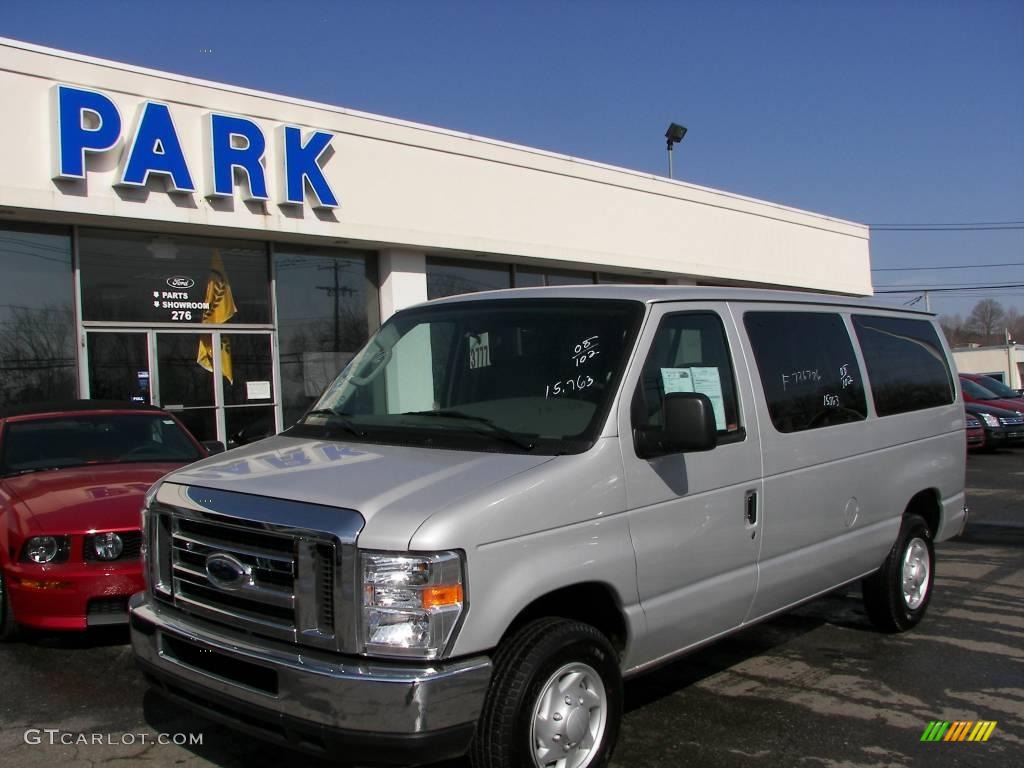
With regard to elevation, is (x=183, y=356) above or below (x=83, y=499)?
above

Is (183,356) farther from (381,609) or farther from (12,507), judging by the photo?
(381,609)

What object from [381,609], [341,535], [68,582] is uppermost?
[341,535]

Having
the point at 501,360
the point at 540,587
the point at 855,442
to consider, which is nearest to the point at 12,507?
the point at 501,360

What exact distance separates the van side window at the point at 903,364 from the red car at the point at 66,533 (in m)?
4.68

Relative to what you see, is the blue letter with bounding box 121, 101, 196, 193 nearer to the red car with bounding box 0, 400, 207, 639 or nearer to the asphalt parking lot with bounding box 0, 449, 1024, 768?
the red car with bounding box 0, 400, 207, 639

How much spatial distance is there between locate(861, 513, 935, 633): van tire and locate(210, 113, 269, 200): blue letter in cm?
935

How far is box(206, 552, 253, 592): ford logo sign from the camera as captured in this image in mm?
3461

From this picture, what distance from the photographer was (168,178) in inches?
455

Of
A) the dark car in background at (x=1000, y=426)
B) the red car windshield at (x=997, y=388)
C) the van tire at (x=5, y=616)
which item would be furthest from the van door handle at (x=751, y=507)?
the red car windshield at (x=997, y=388)

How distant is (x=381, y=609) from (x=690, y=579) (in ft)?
5.26

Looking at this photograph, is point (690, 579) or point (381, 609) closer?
point (381, 609)

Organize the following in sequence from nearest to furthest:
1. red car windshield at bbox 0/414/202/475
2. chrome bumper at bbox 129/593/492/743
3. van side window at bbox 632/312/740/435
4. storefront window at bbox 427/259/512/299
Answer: chrome bumper at bbox 129/593/492/743 → van side window at bbox 632/312/740/435 → red car windshield at bbox 0/414/202/475 → storefront window at bbox 427/259/512/299

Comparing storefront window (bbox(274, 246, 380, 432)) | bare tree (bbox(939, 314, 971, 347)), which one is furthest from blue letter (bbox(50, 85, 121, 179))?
bare tree (bbox(939, 314, 971, 347))

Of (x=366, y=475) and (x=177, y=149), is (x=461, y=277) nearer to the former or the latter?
(x=177, y=149)
